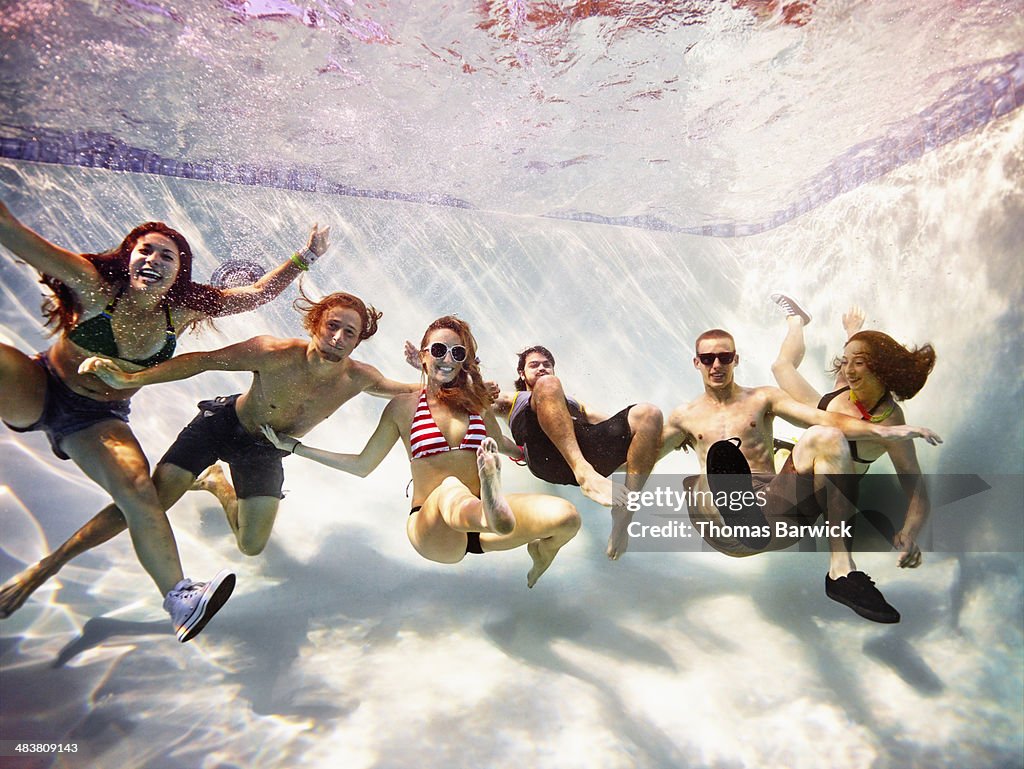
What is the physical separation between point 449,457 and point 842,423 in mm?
3198

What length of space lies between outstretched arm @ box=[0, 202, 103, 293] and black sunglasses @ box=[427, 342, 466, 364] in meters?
2.65

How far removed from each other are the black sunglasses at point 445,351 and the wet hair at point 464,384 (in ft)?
0.22

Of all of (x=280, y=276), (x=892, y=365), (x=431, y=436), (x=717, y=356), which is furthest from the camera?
(x=892, y=365)

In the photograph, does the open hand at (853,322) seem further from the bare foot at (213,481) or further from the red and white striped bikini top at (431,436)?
the bare foot at (213,481)

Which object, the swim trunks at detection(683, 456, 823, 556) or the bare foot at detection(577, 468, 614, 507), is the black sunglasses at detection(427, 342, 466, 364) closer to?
the bare foot at detection(577, 468, 614, 507)

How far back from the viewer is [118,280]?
3984 mm

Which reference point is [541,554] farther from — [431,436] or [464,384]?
[464,384]

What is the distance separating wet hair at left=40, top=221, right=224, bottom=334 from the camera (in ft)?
12.9

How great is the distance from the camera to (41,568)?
4.42 metres

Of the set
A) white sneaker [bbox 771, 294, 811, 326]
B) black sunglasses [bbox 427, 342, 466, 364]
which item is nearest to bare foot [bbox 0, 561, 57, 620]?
black sunglasses [bbox 427, 342, 466, 364]

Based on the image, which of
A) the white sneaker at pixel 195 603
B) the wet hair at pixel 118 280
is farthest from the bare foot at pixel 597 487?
the wet hair at pixel 118 280

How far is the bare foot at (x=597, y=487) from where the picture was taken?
3475mm

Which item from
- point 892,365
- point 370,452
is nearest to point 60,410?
point 370,452

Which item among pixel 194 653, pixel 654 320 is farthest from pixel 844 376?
pixel 194 653
